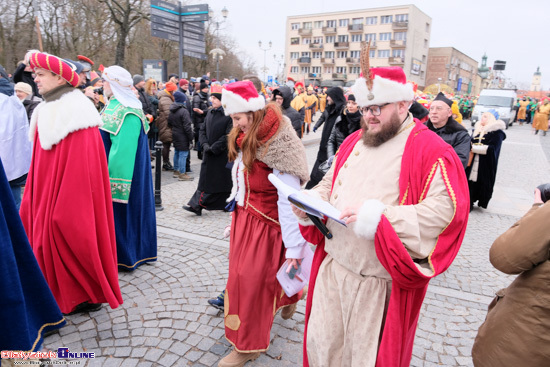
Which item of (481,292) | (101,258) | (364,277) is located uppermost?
(364,277)

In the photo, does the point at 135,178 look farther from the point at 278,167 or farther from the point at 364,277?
the point at 364,277

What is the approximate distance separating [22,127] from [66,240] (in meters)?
2.35

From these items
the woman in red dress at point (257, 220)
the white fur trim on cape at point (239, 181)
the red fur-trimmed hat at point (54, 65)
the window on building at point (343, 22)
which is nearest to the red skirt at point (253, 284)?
the woman in red dress at point (257, 220)

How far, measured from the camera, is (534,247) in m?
1.64

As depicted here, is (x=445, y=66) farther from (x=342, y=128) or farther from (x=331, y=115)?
(x=342, y=128)

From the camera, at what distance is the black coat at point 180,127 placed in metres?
8.37

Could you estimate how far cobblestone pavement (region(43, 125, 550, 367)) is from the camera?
284cm

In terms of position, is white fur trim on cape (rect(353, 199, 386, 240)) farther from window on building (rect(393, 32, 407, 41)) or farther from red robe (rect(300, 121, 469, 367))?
window on building (rect(393, 32, 407, 41))

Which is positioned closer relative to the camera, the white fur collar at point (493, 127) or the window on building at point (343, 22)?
the white fur collar at point (493, 127)

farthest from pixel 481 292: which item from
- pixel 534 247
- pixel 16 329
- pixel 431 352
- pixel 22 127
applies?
pixel 22 127

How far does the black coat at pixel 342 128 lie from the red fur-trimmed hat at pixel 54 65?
3396mm

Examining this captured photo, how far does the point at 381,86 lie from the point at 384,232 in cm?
76

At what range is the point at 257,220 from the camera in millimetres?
2689

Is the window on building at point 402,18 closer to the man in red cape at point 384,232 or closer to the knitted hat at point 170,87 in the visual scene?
the knitted hat at point 170,87
